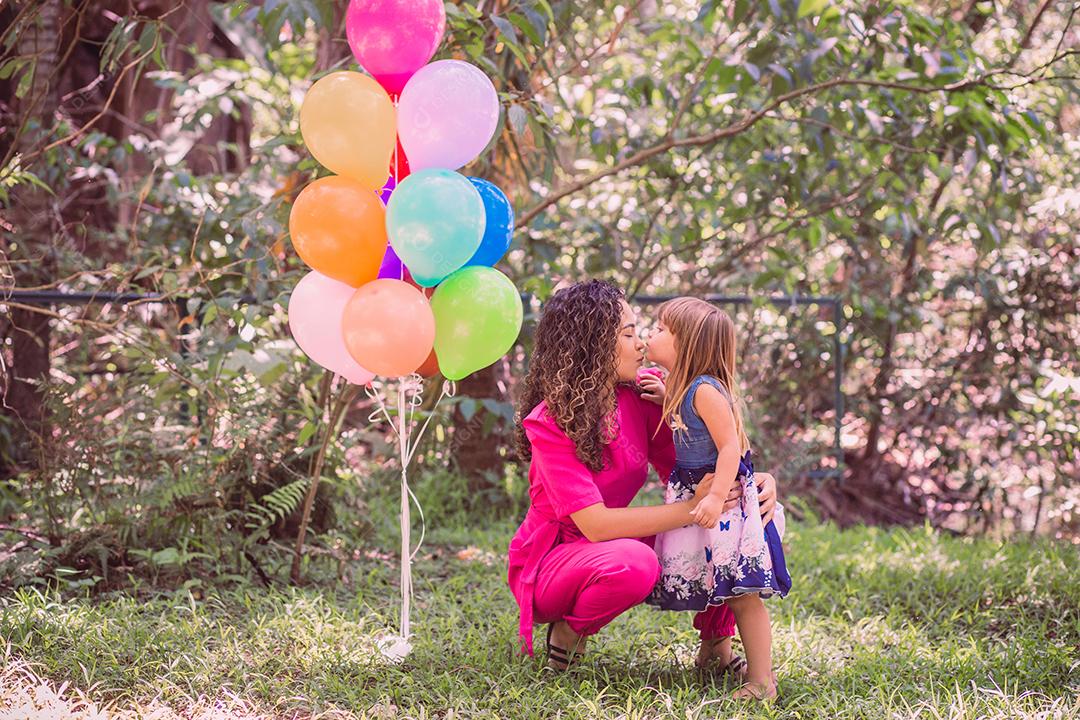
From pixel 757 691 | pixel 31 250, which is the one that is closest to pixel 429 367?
pixel 757 691

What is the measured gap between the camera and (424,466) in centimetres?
502

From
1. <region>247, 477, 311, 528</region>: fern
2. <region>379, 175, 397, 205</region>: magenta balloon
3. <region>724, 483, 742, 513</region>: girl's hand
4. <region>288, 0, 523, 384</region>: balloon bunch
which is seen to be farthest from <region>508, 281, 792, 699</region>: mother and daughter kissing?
<region>247, 477, 311, 528</region>: fern

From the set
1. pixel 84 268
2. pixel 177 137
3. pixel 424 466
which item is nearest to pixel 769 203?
pixel 424 466

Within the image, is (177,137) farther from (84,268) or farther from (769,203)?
(769,203)

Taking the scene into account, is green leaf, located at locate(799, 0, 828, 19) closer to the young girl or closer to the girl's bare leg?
the young girl

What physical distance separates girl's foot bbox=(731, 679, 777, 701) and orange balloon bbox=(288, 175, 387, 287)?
1506 millimetres

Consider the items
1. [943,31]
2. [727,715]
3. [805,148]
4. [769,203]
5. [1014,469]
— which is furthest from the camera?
[1014,469]

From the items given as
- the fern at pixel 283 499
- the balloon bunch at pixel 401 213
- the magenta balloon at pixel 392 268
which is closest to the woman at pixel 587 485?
the balloon bunch at pixel 401 213

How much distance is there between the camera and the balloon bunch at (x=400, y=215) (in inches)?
104

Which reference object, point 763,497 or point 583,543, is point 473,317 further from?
point 763,497

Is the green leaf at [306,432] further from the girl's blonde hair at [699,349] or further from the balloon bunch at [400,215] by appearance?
the girl's blonde hair at [699,349]

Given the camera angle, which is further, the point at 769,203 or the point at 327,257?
the point at 769,203

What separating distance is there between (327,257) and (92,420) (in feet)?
5.49

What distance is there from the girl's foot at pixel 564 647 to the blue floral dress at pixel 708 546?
0.80 feet
